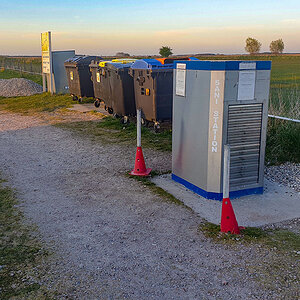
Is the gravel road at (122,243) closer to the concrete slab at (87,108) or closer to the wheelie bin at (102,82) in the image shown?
the wheelie bin at (102,82)

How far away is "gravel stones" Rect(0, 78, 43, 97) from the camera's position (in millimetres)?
21219

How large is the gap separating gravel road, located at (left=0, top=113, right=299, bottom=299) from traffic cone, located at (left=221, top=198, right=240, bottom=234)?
0.31 meters

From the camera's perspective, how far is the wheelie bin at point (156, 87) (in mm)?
9742

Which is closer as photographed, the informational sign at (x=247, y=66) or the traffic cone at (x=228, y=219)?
the traffic cone at (x=228, y=219)

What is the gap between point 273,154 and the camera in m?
7.36

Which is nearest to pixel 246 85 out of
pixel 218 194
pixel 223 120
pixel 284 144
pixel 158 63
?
pixel 223 120

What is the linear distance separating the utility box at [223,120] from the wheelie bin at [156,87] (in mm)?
4006

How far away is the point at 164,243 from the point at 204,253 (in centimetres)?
47

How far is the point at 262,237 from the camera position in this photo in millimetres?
4270

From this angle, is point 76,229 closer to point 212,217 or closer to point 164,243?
point 164,243

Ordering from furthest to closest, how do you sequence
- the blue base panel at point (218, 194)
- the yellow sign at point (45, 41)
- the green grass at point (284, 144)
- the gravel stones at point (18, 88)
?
the gravel stones at point (18, 88)
the yellow sign at point (45, 41)
the green grass at point (284, 144)
the blue base panel at point (218, 194)

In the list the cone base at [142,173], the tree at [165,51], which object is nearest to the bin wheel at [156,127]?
the cone base at [142,173]

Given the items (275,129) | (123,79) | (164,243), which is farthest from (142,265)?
(123,79)

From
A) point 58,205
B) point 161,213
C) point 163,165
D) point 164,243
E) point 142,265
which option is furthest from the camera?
point 163,165
